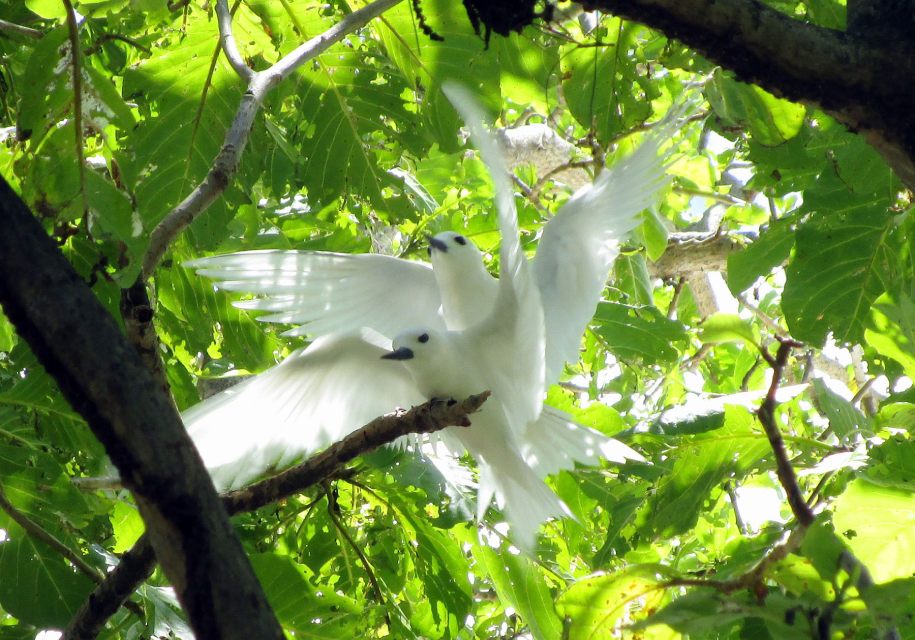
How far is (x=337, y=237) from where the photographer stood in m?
5.05

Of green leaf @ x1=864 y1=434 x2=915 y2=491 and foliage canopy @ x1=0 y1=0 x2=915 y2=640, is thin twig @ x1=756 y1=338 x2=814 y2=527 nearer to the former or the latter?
foliage canopy @ x1=0 y1=0 x2=915 y2=640

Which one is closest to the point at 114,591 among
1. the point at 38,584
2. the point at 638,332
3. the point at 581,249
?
the point at 38,584

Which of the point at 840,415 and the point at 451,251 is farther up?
the point at 451,251

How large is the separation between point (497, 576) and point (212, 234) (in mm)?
2034

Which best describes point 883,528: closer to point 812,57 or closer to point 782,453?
point 782,453

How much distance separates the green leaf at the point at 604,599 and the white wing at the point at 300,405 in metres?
1.90

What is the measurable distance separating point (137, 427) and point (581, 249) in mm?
3206

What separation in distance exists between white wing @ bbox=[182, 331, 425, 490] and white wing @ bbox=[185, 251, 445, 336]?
0.23m

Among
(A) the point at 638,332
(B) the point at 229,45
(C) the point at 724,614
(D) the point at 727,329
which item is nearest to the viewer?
(C) the point at 724,614

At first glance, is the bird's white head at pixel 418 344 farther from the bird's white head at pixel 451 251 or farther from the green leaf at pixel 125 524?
the green leaf at pixel 125 524

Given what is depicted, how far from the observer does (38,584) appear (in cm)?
334

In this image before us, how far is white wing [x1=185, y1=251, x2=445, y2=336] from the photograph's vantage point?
13.0 ft

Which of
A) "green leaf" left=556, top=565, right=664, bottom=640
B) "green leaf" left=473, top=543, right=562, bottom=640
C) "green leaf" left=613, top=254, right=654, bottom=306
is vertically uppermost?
"green leaf" left=613, top=254, right=654, bottom=306

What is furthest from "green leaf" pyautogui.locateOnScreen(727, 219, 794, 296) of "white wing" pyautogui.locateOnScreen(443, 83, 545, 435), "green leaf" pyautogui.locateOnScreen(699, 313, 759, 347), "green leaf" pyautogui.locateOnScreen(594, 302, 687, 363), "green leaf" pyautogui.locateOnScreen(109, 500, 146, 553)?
"green leaf" pyautogui.locateOnScreen(109, 500, 146, 553)
